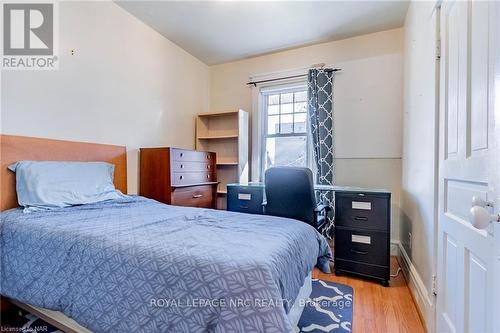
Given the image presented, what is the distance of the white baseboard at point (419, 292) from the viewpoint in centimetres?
145

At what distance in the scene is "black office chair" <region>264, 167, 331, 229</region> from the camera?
2197 millimetres

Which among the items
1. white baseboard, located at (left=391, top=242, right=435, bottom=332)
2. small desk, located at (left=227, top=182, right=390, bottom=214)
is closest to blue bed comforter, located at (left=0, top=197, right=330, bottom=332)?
white baseboard, located at (left=391, top=242, right=435, bottom=332)

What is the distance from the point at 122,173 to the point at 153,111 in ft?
2.85

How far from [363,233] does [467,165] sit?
1.42m

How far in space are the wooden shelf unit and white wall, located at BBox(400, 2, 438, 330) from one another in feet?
6.38

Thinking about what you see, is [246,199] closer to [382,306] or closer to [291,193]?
[291,193]

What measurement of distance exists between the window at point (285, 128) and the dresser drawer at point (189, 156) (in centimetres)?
82

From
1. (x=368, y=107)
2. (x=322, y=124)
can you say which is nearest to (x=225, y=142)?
(x=322, y=124)

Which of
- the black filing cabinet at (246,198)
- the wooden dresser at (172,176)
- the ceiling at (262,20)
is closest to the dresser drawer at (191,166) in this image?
the wooden dresser at (172,176)

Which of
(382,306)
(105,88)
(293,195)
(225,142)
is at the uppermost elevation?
(105,88)

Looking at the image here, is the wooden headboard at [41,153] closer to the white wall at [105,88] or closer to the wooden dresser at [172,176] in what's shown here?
the white wall at [105,88]

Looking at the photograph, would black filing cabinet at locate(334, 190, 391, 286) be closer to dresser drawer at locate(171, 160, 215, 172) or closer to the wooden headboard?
dresser drawer at locate(171, 160, 215, 172)

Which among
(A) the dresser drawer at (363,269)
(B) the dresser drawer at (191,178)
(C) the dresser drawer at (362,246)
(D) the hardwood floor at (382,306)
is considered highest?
(B) the dresser drawer at (191,178)

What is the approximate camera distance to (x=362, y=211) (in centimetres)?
227
